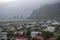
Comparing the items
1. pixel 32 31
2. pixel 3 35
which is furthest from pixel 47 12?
pixel 3 35

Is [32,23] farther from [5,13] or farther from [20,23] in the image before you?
[5,13]

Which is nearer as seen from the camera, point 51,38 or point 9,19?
point 51,38

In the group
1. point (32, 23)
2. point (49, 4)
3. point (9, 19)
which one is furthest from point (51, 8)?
point (9, 19)

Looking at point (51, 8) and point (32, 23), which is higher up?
point (51, 8)

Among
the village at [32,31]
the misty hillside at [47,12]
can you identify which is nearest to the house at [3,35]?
the village at [32,31]

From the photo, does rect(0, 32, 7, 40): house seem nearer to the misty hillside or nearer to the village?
the village

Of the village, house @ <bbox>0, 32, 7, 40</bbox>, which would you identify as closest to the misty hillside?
the village

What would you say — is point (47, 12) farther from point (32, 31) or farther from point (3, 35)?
point (3, 35)

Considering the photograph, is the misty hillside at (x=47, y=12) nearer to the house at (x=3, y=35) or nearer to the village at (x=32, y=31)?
the village at (x=32, y=31)
